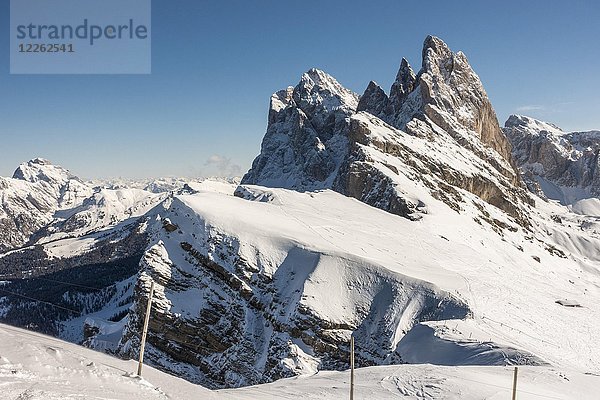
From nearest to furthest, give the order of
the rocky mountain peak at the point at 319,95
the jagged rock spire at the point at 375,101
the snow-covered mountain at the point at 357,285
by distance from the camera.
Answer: the snow-covered mountain at the point at 357,285
the jagged rock spire at the point at 375,101
the rocky mountain peak at the point at 319,95

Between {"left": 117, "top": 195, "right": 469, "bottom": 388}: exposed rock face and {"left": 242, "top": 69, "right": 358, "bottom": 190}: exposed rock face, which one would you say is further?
{"left": 242, "top": 69, "right": 358, "bottom": 190}: exposed rock face

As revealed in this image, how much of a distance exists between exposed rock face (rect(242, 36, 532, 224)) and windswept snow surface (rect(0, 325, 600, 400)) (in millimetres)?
46146

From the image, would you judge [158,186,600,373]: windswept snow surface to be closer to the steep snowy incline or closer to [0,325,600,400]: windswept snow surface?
the steep snowy incline

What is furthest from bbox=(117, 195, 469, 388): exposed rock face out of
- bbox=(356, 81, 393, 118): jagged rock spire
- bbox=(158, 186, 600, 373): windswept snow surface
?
bbox=(356, 81, 393, 118): jagged rock spire

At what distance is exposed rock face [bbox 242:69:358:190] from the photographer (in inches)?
6097

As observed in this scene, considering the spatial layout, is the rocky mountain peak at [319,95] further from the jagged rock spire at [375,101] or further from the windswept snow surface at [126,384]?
the windswept snow surface at [126,384]

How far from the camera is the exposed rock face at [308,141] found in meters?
155

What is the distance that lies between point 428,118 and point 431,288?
8217 cm

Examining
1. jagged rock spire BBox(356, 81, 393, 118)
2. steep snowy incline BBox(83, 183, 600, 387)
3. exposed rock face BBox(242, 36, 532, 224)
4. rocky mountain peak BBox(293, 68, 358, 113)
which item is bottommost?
steep snowy incline BBox(83, 183, 600, 387)

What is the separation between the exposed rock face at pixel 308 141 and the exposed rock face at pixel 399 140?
46cm

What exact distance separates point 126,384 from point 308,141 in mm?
162877

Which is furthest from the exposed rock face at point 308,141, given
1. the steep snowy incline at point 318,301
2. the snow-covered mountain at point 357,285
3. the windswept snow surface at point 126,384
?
the windswept snow surface at point 126,384

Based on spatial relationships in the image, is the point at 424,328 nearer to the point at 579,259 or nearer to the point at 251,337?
the point at 251,337

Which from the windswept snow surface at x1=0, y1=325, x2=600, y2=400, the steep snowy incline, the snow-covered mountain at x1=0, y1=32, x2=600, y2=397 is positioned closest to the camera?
the windswept snow surface at x1=0, y1=325, x2=600, y2=400
